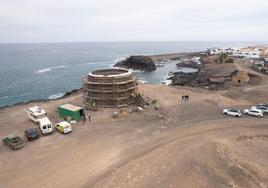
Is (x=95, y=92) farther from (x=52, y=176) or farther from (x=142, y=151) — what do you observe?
(x=52, y=176)

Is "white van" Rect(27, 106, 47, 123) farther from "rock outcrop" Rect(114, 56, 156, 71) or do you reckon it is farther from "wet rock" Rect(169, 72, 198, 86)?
"rock outcrop" Rect(114, 56, 156, 71)

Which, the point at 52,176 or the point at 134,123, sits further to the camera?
the point at 134,123

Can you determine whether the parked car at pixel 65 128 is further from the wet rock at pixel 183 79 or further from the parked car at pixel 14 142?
the wet rock at pixel 183 79

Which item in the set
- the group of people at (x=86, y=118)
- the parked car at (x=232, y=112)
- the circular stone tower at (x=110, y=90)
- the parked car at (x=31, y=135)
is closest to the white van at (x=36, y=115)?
the parked car at (x=31, y=135)

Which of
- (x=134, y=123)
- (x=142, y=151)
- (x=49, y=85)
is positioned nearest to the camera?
(x=142, y=151)

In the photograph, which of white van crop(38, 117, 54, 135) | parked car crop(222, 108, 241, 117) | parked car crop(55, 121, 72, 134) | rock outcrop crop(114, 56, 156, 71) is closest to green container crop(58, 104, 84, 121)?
parked car crop(55, 121, 72, 134)

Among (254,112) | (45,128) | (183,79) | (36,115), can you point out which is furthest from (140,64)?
(45,128)

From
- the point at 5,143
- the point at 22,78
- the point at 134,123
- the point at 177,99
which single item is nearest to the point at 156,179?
the point at 134,123
